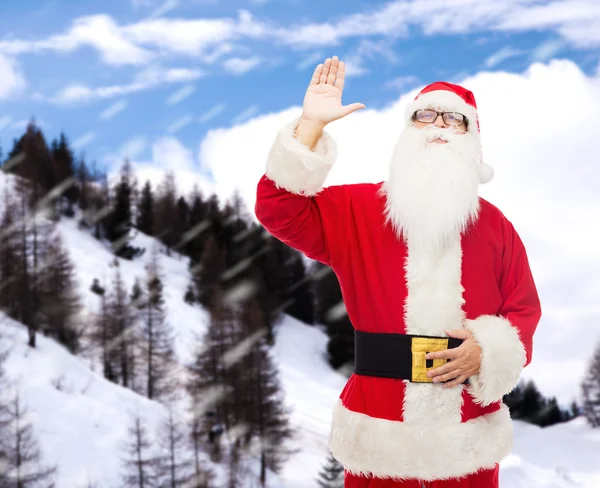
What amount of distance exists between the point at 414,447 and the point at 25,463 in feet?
83.6

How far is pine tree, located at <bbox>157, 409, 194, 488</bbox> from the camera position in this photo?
1017 inches

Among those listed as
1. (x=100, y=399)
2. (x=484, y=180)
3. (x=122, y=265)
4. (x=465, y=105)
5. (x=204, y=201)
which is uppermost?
(x=465, y=105)

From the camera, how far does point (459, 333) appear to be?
2.67 metres

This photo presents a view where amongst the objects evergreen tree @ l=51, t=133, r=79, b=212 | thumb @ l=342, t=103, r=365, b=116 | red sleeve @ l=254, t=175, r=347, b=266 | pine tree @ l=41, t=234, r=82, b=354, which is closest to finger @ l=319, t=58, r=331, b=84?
thumb @ l=342, t=103, r=365, b=116

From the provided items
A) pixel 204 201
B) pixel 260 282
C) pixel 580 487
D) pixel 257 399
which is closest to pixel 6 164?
pixel 204 201

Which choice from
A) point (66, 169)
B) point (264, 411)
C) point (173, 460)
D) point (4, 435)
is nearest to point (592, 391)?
point (264, 411)

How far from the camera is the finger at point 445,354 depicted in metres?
2.62

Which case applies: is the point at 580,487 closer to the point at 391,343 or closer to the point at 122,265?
the point at 391,343

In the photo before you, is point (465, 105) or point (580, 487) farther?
point (580, 487)

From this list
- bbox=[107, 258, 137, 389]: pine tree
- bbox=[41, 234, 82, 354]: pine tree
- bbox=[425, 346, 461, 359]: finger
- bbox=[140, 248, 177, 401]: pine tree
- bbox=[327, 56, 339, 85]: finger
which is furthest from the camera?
bbox=[41, 234, 82, 354]: pine tree

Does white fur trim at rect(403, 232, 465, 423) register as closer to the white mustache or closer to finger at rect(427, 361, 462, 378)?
finger at rect(427, 361, 462, 378)

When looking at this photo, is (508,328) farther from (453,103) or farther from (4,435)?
(4,435)

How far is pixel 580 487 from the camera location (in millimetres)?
12773

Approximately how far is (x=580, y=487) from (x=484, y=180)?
39.6 ft
